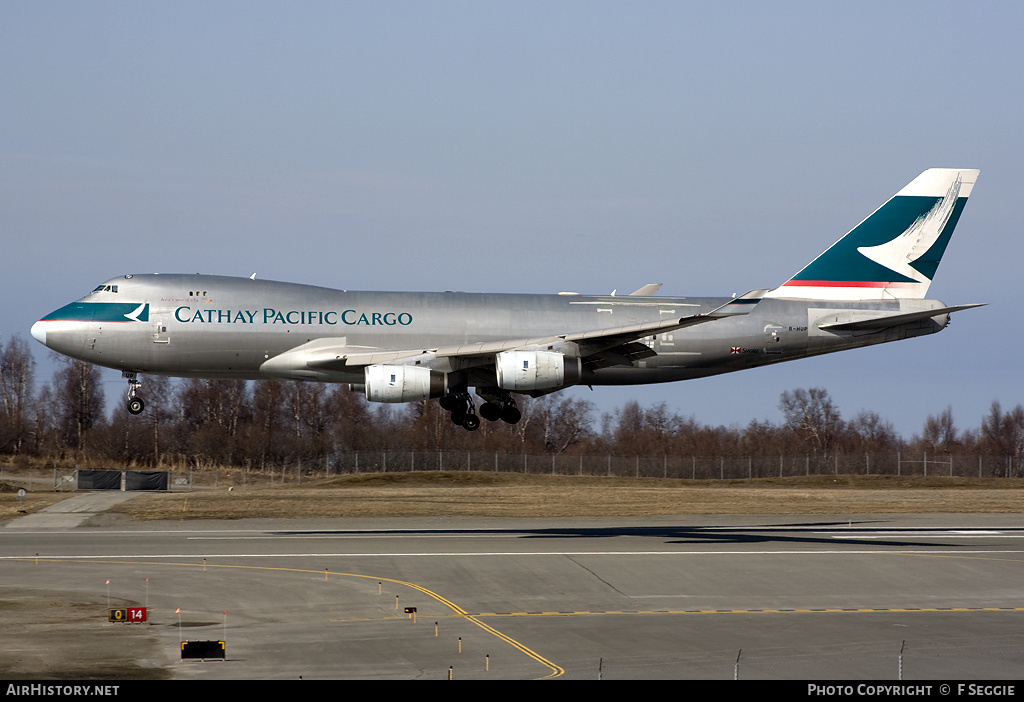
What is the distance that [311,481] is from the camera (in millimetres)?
80312

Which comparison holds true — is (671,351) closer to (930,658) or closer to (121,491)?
(930,658)

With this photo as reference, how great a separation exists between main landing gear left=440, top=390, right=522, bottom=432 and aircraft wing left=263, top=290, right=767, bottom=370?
8.43 ft

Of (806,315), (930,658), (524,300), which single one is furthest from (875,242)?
(930,658)

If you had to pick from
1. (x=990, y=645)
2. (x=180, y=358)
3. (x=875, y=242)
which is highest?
(x=875, y=242)

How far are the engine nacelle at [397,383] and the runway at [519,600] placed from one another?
570 centimetres

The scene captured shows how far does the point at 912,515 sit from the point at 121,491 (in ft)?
153

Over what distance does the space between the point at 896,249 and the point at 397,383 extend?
24.0 m

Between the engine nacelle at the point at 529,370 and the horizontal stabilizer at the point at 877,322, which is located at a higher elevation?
the horizontal stabilizer at the point at 877,322

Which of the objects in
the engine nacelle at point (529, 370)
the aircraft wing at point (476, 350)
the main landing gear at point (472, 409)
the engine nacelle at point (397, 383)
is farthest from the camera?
the main landing gear at point (472, 409)

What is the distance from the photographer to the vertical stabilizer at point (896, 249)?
4897 centimetres

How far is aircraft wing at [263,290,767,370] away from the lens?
138 feet

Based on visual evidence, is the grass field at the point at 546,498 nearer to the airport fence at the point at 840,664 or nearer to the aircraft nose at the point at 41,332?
the aircraft nose at the point at 41,332

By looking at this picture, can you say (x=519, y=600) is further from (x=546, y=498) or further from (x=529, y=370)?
(x=546, y=498)

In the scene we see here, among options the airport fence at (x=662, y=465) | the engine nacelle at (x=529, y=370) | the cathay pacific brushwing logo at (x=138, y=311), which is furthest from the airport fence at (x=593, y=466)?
the engine nacelle at (x=529, y=370)
